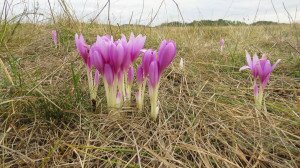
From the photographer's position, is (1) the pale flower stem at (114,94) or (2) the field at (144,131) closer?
(2) the field at (144,131)

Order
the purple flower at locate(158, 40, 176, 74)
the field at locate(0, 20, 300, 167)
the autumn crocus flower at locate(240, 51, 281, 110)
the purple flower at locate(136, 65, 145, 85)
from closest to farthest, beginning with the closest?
1. the field at locate(0, 20, 300, 167)
2. the purple flower at locate(158, 40, 176, 74)
3. the purple flower at locate(136, 65, 145, 85)
4. the autumn crocus flower at locate(240, 51, 281, 110)

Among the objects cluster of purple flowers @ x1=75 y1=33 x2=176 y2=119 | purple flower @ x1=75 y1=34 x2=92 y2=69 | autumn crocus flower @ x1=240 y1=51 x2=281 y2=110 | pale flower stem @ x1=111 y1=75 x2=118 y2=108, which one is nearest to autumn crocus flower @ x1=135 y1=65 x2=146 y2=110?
cluster of purple flowers @ x1=75 y1=33 x2=176 y2=119

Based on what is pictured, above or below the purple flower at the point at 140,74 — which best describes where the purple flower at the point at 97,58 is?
above

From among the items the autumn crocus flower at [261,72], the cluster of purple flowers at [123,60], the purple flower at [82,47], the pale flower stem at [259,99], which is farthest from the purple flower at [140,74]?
the pale flower stem at [259,99]

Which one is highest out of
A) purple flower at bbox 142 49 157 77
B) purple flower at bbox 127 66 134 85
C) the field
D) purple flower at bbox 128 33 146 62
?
purple flower at bbox 128 33 146 62

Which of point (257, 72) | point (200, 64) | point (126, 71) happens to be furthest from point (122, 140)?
point (200, 64)

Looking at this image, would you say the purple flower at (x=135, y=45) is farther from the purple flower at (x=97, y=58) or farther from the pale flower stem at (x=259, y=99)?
the pale flower stem at (x=259, y=99)

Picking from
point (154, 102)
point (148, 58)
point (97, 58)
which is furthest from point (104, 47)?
point (154, 102)

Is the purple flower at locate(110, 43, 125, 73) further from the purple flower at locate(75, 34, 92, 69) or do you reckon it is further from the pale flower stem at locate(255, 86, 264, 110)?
the pale flower stem at locate(255, 86, 264, 110)

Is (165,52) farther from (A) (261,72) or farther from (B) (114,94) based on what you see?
(A) (261,72)

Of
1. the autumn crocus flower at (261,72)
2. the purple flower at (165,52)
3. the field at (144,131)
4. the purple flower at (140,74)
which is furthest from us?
the autumn crocus flower at (261,72)

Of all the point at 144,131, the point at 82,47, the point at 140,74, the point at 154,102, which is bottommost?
the point at 144,131
